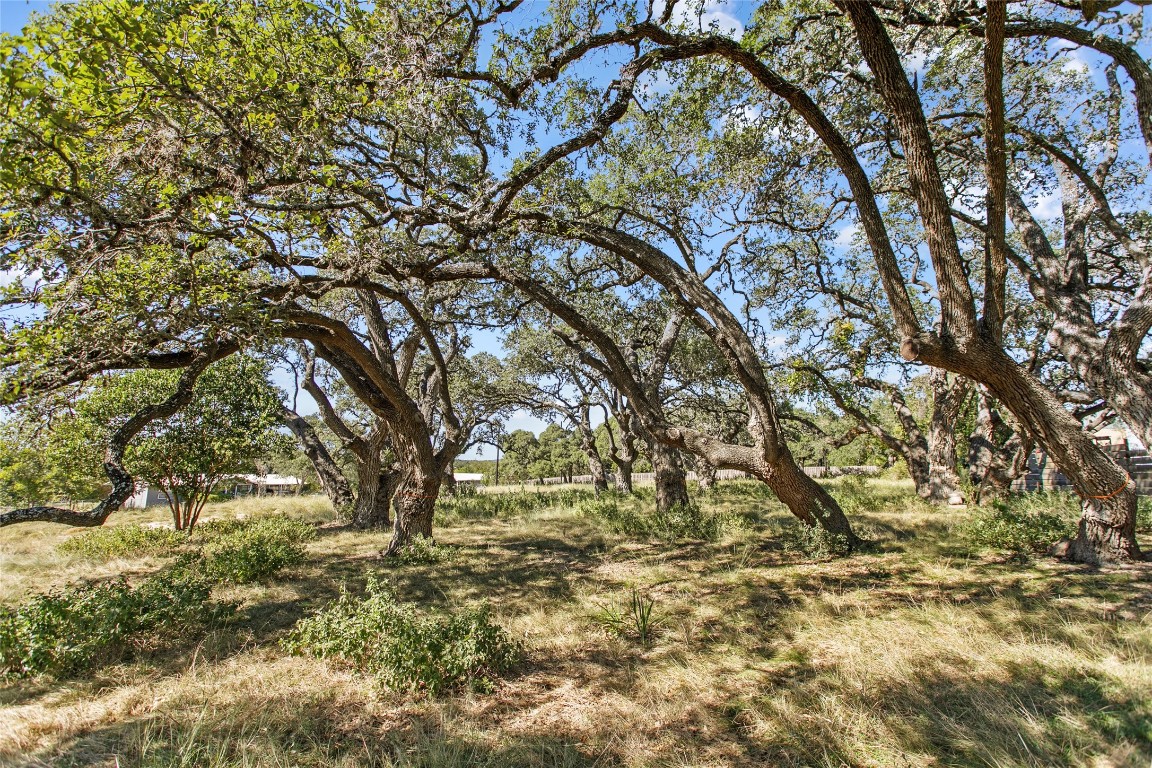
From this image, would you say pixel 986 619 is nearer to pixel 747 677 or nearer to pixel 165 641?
pixel 747 677

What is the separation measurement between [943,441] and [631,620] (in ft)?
37.5

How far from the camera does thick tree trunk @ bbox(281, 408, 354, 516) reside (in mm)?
13695

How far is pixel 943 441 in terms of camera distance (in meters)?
12.6

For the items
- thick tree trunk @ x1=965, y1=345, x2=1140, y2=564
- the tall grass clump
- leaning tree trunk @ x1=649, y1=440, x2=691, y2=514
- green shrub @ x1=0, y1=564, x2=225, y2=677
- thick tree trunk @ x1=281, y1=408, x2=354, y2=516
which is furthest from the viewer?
the tall grass clump

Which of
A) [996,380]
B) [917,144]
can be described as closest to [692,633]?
[996,380]

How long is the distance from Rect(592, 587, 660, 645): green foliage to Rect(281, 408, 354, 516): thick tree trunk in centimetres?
1064

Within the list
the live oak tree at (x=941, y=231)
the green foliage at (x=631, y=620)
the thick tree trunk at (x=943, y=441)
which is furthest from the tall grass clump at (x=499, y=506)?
the live oak tree at (x=941, y=231)

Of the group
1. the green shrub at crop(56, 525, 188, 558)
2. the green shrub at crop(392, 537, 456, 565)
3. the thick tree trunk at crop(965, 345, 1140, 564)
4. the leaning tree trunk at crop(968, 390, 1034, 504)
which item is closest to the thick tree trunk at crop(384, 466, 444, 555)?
the green shrub at crop(392, 537, 456, 565)

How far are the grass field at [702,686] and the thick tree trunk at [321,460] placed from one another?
722 centimetres

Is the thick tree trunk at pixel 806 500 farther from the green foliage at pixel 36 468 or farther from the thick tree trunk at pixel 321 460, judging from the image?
the thick tree trunk at pixel 321 460

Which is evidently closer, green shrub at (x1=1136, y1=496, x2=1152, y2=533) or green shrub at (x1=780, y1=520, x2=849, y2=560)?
green shrub at (x1=780, y1=520, x2=849, y2=560)

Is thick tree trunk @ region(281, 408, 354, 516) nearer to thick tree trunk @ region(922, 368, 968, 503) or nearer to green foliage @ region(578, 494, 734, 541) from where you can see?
green foliage @ region(578, 494, 734, 541)

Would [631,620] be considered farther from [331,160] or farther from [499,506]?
[499,506]

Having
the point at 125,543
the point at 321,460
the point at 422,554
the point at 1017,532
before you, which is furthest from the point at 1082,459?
the point at 321,460
